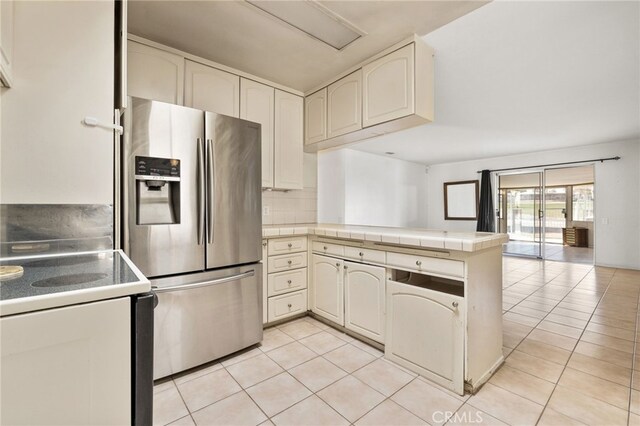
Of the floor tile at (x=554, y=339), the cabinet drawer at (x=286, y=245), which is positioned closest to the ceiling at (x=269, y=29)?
the cabinet drawer at (x=286, y=245)

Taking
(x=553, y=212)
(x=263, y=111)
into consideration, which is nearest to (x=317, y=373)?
(x=263, y=111)

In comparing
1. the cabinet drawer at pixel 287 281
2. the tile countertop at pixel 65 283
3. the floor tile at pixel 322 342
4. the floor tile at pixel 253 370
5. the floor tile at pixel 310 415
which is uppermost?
the tile countertop at pixel 65 283

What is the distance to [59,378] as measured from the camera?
614 millimetres


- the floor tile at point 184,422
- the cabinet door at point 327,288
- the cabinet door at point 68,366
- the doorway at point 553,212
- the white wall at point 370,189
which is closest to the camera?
the cabinet door at point 68,366

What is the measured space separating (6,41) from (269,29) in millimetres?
1469

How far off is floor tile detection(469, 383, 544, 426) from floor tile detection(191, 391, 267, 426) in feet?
4.07

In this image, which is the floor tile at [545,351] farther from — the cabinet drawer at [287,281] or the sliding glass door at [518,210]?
the sliding glass door at [518,210]

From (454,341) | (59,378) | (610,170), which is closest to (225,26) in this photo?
(59,378)

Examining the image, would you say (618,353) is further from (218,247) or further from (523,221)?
(523,221)

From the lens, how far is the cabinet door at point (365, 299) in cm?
207

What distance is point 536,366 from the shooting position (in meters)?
1.98

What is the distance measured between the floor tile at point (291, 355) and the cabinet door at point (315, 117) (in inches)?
78.4

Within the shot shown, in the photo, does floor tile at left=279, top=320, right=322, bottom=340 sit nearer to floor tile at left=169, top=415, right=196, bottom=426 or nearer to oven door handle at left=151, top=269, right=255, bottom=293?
oven door handle at left=151, top=269, right=255, bottom=293

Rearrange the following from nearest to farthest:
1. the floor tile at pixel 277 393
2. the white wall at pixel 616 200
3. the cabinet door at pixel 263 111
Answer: the floor tile at pixel 277 393
the cabinet door at pixel 263 111
the white wall at pixel 616 200
